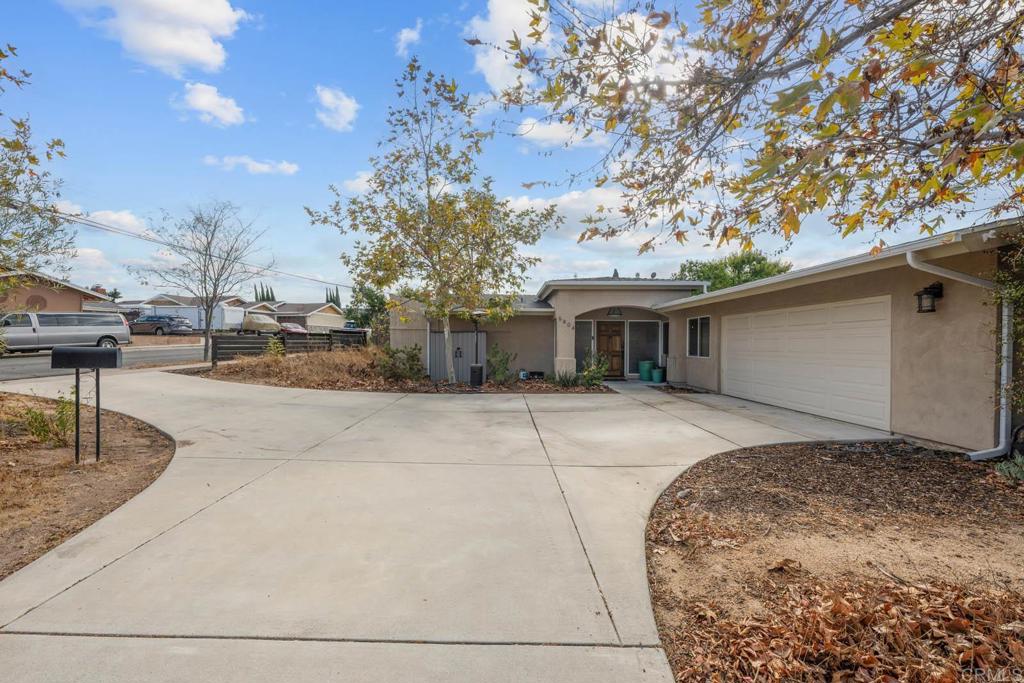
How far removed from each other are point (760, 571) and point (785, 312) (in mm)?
8351

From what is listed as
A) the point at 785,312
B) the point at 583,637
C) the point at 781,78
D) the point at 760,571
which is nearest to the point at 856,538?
the point at 760,571

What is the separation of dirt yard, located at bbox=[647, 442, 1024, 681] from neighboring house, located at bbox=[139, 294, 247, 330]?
42.6 meters

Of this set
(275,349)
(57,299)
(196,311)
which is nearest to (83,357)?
(275,349)

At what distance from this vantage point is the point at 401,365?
13.5 meters

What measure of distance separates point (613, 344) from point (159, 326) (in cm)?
3102

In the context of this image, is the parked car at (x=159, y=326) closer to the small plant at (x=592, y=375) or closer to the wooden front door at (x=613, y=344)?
the wooden front door at (x=613, y=344)

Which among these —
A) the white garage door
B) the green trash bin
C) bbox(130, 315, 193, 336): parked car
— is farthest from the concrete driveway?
bbox(130, 315, 193, 336): parked car

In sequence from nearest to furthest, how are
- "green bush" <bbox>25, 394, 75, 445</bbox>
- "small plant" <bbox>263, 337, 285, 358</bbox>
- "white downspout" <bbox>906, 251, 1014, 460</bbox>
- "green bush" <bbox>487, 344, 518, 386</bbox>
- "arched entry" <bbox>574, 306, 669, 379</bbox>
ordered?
1. "white downspout" <bbox>906, 251, 1014, 460</bbox>
2. "green bush" <bbox>25, 394, 75, 445</bbox>
3. "green bush" <bbox>487, 344, 518, 386</bbox>
4. "small plant" <bbox>263, 337, 285, 358</bbox>
5. "arched entry" <bbox>574, 306, 669, 379</bbox>

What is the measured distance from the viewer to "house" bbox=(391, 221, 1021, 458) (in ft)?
19.6

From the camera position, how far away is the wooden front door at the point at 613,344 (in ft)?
54.7

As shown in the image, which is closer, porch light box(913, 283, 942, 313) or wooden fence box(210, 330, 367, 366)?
porch light box(913, 283, 942, 313)

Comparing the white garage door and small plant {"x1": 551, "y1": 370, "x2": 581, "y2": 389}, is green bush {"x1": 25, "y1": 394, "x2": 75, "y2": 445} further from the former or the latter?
the white garage door

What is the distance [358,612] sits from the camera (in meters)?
2.64

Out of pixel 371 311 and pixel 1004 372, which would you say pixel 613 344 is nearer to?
pixel 1004 372
